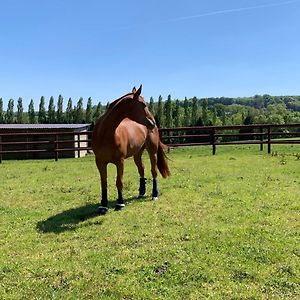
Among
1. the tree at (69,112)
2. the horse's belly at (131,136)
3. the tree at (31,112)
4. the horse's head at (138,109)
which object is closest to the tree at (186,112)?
the tree at (69,112)

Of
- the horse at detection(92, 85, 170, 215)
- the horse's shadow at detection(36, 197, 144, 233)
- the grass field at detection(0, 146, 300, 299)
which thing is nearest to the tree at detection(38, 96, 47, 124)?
the grass field at detection(0, 146, 300, 299)

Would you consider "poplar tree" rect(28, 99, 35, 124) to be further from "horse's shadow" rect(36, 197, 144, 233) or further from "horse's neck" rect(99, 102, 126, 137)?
"horse's neck" rect(99, 102, 126, 137)

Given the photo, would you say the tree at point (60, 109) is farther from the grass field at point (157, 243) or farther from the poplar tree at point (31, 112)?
the grass field at point (157, 243)

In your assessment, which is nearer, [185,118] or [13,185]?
[13,185]

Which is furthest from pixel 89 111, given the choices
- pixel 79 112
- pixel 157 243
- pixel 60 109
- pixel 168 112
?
pixel 157 243

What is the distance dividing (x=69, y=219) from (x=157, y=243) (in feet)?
5.56

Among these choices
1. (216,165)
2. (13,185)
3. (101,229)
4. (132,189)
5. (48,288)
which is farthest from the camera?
(216,165)

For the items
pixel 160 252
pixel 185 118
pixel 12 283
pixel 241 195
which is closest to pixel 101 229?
pixel 160 252

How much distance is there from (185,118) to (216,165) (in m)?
49.4

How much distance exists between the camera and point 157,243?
4.19m

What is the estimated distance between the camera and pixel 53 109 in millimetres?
64250

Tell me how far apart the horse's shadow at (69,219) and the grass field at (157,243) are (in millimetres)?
14

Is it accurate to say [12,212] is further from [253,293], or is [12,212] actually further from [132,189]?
[253,293]

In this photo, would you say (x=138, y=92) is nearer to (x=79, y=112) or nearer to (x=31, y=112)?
(x=79, y=112)
